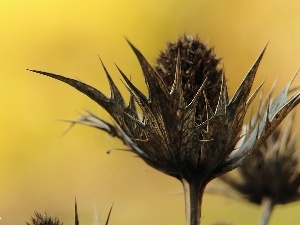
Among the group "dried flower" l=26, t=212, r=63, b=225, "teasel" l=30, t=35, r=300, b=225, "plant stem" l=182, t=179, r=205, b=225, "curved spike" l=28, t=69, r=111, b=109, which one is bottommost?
"dried flower" l=26, t=212, r=63, b=225

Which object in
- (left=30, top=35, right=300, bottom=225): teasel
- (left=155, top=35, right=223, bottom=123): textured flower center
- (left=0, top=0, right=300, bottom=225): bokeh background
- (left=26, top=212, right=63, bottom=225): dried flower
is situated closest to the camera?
(left=26, top=212, right=63, bottom=225): dried flower

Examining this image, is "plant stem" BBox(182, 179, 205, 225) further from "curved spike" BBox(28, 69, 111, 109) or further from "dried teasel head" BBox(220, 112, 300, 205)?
"dried teasel head" BBox(220, 112, 300, 205)

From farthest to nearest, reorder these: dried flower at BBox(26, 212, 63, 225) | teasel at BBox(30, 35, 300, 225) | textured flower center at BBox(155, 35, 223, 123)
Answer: textured flower center at BBox(155, 35, 223, 123)
teasel at BBox(30, 35, 300, 225)
dried flower at BBox(26, 212, 63, 225)

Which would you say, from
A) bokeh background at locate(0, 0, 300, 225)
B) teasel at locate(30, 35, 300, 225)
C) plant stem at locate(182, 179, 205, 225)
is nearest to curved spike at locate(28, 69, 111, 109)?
teasel at locate(30, 35, 300, 225)

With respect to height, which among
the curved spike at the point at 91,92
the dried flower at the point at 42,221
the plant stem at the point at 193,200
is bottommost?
the dried flower at the point at 42,221

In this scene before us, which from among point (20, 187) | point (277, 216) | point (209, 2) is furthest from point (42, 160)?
point (277, 216)

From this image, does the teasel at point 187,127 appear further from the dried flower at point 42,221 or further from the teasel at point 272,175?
the teasel at point 272,175

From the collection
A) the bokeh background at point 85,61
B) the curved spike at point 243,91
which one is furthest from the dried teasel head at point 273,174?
the bokeh background at point 85,61

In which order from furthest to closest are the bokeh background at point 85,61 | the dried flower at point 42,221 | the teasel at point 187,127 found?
the bokeh background at point 85,61, the teasel at point 187,127, the dried flower at point 42,221
